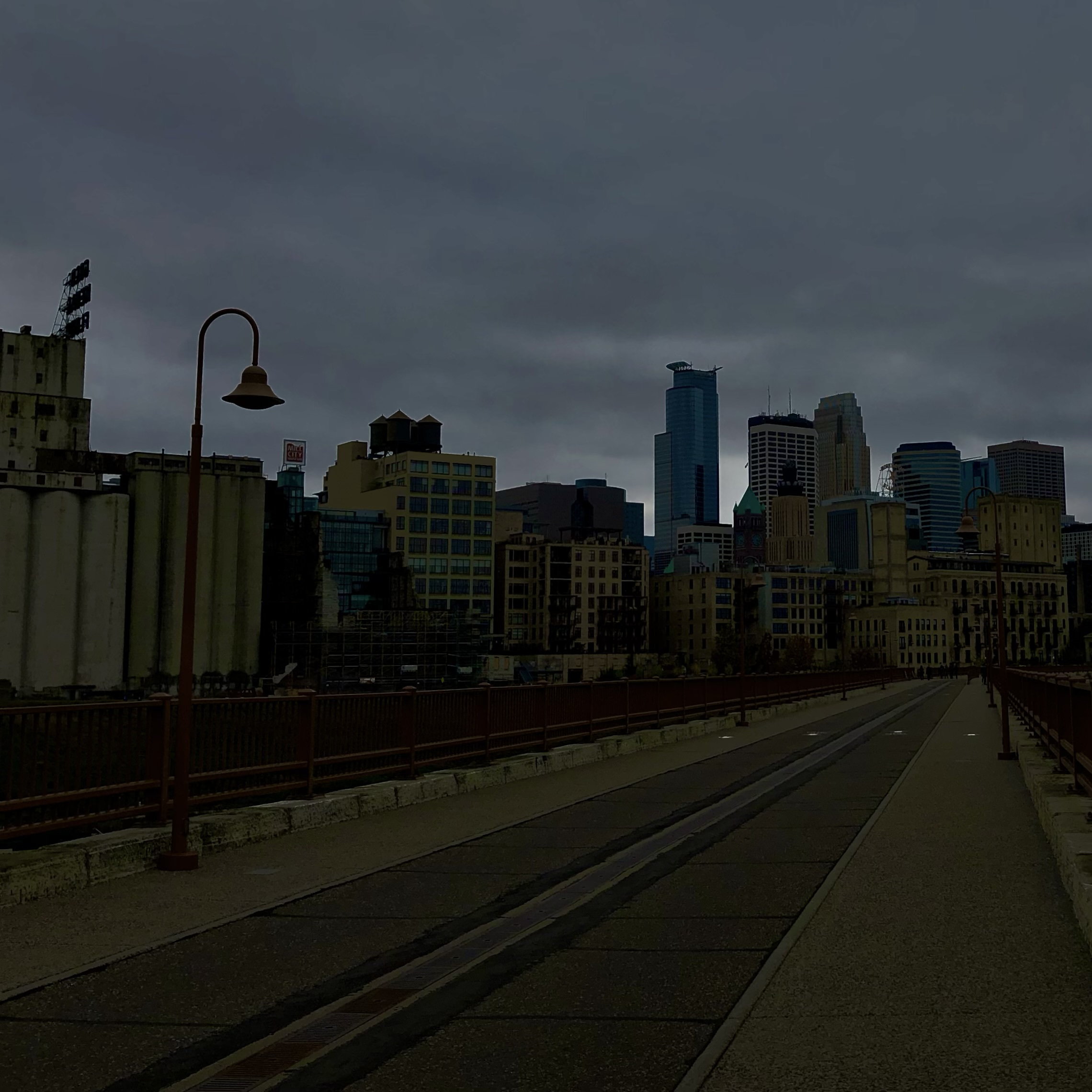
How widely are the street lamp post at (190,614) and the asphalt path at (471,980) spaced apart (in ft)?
6.03

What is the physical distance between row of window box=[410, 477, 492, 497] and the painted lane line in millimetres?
162045

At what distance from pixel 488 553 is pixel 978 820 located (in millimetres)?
162767

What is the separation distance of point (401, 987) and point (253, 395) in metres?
6.95

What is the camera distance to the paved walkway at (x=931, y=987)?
5668 mm

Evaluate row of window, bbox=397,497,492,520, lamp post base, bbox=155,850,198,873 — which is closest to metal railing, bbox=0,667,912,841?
lamp post base, bbox=155,850,198,873

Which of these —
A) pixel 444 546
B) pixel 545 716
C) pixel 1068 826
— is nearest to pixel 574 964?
pixel 1068 826

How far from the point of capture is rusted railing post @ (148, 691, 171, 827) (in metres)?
12.5

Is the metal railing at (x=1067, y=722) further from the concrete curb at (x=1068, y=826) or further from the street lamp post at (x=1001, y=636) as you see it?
the street lamp post at (x=1001, y=636)

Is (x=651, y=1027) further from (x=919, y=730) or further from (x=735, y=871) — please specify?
(x=919, y=730)

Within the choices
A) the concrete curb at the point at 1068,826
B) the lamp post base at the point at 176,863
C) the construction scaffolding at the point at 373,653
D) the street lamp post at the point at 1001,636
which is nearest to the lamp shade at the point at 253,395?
the lamp post base at the point at 176,863

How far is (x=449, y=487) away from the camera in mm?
176625

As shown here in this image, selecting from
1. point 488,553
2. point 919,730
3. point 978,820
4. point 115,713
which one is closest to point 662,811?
point 978,820

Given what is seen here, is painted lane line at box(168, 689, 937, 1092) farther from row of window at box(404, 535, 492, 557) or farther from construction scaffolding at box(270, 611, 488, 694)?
row of window at box(404, 535, 492, 557)

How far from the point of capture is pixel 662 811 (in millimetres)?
16438
